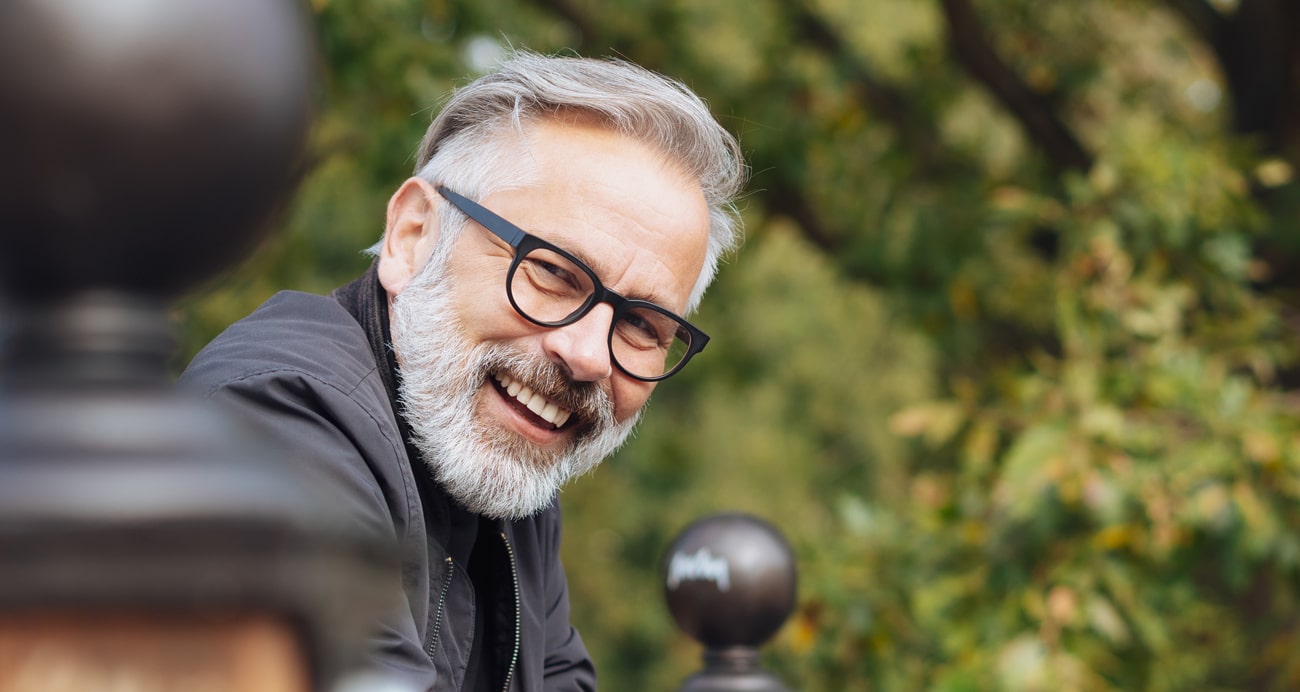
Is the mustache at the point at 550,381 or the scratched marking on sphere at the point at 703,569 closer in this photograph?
the mustache at the point at 550,381

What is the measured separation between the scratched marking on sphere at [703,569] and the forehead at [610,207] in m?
0.45

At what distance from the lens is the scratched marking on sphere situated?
7.97ft

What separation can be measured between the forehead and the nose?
7 cm

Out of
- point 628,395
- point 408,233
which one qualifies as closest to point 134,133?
point 628,395

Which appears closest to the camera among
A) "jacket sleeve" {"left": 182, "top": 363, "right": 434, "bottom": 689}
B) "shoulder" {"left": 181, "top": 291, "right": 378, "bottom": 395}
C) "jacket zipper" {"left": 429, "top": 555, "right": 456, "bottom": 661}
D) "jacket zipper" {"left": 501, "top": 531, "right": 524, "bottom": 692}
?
"jacket sleeve" {"left": 182, "top": 363, "right": 434, "bottom": 689}

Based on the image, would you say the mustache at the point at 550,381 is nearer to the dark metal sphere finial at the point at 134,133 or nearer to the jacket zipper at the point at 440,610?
the jacket zipper at the point at 440,610

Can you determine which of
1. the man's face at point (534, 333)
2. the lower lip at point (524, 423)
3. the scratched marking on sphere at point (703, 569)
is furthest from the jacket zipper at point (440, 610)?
the scratched marking on sphere at point (703, 569)

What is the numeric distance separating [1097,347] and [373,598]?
412 centimetres

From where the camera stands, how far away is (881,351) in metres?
10.4

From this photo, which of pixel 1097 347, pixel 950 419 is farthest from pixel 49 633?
pixel 1097 347

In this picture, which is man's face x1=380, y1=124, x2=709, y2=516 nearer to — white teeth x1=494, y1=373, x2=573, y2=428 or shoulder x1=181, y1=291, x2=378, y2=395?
white teeth x1=494, y1=373, x2=573, y2=428

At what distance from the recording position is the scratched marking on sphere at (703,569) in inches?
95.7

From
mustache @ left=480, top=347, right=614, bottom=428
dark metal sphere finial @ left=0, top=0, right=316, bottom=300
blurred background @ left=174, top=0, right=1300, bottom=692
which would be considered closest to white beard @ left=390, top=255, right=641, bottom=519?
mustache @ left=480, top=347, right=614, bottom=428

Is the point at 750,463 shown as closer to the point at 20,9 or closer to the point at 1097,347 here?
the point at 1097,347
